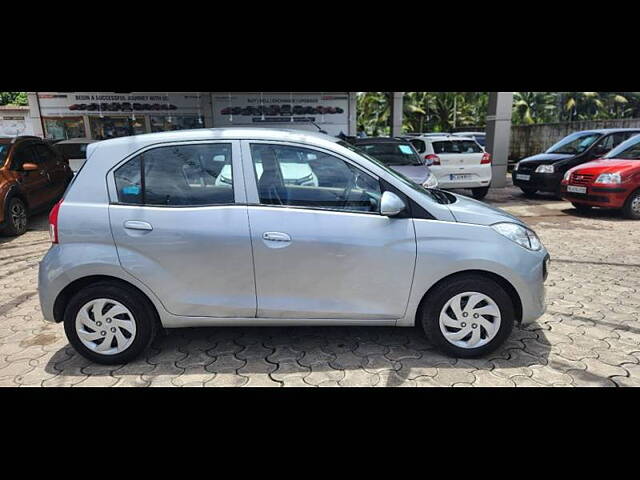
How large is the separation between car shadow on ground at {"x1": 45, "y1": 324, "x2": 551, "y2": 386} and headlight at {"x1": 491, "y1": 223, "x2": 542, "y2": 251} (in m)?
0.86

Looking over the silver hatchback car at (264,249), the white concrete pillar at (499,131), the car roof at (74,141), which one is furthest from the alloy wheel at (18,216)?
the white concrete pillar at (499,131)

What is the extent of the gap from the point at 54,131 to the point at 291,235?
12291 mm

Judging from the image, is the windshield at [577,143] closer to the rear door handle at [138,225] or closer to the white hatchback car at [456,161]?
the white hatchback car at [456,161]

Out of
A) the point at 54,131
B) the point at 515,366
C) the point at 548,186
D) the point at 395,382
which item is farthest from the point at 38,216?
the point at 548,186

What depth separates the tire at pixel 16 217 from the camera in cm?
671

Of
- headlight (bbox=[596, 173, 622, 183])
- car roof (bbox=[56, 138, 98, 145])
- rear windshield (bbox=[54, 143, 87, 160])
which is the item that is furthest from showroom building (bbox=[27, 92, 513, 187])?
headlight (bbox=[596, 173, 622, 183])

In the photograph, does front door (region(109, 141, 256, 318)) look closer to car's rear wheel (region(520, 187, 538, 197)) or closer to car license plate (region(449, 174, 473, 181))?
car license plate (region(449, 174, 473, 181))

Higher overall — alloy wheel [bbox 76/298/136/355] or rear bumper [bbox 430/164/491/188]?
rear bumper [bbox 430/164/491/188]

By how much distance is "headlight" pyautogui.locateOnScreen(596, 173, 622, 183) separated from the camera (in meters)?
7.72

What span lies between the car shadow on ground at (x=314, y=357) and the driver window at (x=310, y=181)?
1.17 meters

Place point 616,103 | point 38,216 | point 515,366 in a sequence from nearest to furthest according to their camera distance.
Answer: point 515,366, point 38,216, point 616,103

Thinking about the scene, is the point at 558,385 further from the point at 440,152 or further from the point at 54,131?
the point at 54,131
